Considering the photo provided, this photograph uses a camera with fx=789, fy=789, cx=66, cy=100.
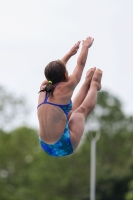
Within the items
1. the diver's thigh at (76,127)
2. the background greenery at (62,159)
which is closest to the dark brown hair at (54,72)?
the diver's thigh at (76,127)

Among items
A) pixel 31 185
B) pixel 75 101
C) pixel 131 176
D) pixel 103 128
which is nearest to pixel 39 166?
pixel 31 185

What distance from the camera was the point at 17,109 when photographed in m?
58.3

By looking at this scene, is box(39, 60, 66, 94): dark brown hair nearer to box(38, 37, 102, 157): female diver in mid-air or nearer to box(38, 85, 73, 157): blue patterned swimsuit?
box(38, 37, 102, 157): female diver in mid-air

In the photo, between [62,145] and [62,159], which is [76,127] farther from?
[62,159]

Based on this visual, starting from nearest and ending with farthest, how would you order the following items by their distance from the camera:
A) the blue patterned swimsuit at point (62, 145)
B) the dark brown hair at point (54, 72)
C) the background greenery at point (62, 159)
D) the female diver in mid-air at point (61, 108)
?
the dark brown hair at point (54, 72), the female diver in mid-air at point (61, 108), the blue patterned swimsuit at point (62, 145), the background greenery at point (62, 159)

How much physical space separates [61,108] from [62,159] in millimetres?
52403

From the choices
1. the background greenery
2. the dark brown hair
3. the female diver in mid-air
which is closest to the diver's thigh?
the female diver in mid-air

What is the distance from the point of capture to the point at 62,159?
6334cm

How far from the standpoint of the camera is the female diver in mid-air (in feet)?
36.2

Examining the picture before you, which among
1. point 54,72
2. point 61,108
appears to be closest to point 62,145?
point 61,108

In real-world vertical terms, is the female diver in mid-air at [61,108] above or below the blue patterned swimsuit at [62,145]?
above

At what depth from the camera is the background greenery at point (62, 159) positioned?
5935 cm

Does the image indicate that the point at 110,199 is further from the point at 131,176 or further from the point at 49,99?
the point at 49,99

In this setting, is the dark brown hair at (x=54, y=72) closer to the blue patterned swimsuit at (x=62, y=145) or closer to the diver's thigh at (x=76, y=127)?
the blue patterned swimsuit at (x=62, y=145)
